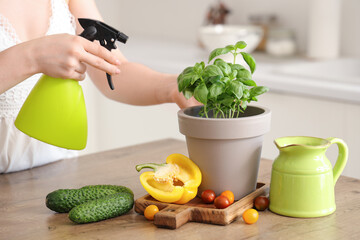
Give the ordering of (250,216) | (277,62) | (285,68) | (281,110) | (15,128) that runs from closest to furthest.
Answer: (250,216)
(15,128)
(281,110)
(285,68)
(277,62)

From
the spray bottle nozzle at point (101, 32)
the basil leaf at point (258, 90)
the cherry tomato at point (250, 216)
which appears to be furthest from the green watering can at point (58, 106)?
the cherry tomato at point (250, 216)

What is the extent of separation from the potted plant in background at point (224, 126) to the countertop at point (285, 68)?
996mm

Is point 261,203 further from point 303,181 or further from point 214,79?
point 214,79

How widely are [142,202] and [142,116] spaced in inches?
70.7

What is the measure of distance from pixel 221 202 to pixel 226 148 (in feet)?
0.31

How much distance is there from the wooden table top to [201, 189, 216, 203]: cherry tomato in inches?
2.3

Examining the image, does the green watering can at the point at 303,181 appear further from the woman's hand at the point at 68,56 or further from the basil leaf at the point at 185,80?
the woman's hand at the point at 68,56

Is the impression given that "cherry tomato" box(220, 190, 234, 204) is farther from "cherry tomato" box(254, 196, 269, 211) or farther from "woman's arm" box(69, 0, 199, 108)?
"woman's arm" box(69, 0, 199, 108)

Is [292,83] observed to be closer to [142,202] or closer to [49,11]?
[49,11]

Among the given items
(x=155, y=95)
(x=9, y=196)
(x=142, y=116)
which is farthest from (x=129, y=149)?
(x=142, y=116)

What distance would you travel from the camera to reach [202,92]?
89 centimetres

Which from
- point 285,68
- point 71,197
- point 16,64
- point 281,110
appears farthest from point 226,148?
point 285,68

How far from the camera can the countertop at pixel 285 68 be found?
1932 millimetres

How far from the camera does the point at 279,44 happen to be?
8.87 ft
